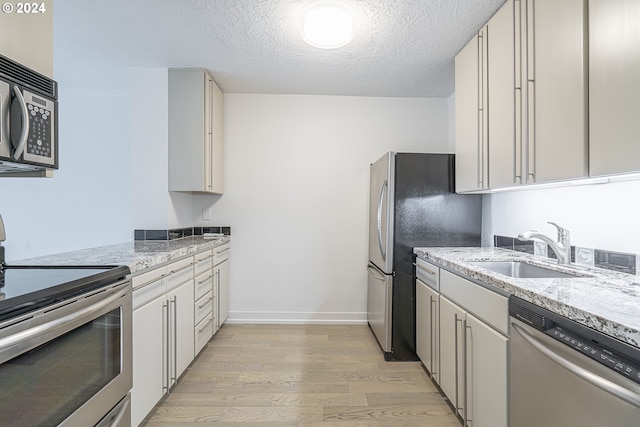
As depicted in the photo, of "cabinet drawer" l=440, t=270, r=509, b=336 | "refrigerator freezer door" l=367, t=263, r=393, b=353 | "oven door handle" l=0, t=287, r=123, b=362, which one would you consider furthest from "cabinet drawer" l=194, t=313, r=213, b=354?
"cabinet drawer" l=440, t=270, r=509, b=336

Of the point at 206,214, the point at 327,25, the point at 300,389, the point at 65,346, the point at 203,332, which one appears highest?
the point at 327,25

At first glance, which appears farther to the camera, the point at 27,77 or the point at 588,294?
the point at 27,77

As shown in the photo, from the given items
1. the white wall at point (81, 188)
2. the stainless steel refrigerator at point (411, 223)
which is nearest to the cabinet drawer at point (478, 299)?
the stainless steel refrigerator at point (411, 223)

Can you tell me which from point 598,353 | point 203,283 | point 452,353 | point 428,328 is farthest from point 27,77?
point 428,328

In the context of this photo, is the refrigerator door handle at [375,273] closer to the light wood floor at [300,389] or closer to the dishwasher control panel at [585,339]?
the light wood floor at [300,389]

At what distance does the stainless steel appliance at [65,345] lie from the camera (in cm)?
91

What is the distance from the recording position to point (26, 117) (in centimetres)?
121

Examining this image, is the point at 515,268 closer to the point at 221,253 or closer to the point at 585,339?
the point at 585,339

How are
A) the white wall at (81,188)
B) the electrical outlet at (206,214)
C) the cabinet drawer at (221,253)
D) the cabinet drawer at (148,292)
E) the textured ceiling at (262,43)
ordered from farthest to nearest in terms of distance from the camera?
the electrical outlet at (206,214) → the white wall at (81,188) → the cabinet drawer at (221,253) → the textured ceiling at (262,43) → the cabinet drawer at (148,292)

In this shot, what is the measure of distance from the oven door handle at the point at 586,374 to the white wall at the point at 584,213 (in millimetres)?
800

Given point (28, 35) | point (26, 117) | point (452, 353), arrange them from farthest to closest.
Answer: point (452, 353), point (28, 35), point (26, 117)

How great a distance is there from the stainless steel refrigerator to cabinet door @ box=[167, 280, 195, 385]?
59.4 inches

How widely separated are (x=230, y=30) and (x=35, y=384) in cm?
217

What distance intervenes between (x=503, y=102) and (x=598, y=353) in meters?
1.48
